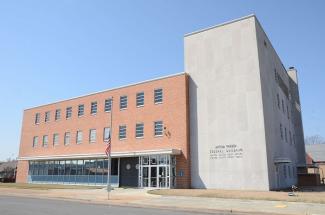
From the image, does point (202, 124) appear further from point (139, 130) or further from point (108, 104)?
point (108, 104)

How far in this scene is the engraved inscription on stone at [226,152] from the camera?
29.3 m

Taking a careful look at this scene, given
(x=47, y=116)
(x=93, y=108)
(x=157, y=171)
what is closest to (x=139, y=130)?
(x=157, y=171)

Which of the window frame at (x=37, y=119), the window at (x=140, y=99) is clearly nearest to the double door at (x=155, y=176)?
the window at (x=140, y=99)

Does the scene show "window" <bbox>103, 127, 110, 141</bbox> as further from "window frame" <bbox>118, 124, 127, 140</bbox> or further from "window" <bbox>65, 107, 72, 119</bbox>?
"window" <bbox>65, 107, 72, 119</bbox>

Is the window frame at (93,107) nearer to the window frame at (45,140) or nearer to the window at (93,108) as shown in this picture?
the window at (93,108)

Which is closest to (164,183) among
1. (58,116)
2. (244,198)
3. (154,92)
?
(154,92)

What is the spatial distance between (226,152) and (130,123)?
12.0 meters

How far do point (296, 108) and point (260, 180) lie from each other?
29506 millimetres

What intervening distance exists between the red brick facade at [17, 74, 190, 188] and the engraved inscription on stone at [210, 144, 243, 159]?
8.96ft

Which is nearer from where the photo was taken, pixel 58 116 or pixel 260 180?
pixel 260 180

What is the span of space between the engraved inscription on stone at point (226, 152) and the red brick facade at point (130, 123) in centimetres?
273

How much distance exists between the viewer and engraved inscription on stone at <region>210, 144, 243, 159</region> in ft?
96.3

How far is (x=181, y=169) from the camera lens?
31.9 m

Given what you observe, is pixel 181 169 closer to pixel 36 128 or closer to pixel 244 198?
pixel 244 198
